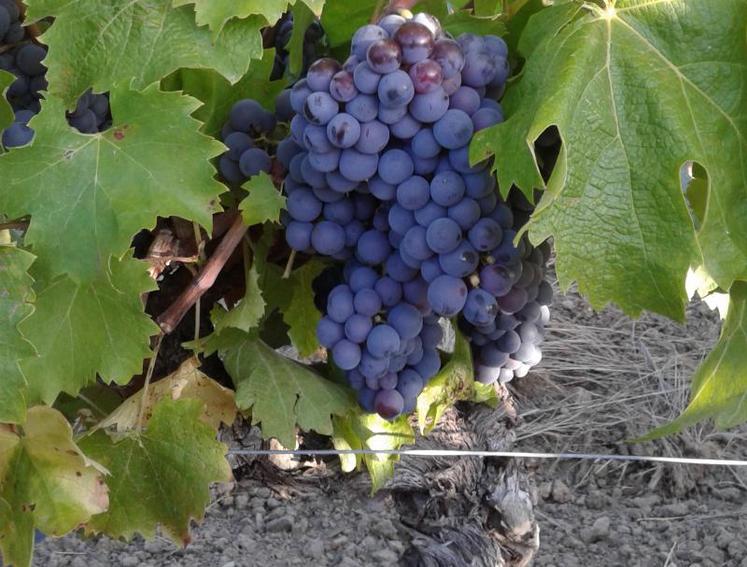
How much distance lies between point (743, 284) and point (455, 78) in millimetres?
321

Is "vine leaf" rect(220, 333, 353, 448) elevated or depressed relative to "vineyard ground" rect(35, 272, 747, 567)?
elevated

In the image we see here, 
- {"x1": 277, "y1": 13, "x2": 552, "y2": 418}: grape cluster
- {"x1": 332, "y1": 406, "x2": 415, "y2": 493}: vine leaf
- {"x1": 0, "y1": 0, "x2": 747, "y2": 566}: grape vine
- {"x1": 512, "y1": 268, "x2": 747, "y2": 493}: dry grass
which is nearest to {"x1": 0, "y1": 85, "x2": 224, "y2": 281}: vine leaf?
{"x1": 0, "y1": 0, "x2": 747, "y2": 566}: grape vine

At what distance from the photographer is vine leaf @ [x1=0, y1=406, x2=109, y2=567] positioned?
3.57 feet

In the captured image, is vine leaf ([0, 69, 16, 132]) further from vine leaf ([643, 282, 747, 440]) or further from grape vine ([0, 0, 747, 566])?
vine leaf ([643, 282, 747, 440])

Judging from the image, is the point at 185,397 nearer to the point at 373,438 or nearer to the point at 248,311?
the point at 248,311

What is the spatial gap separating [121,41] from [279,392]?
413mm

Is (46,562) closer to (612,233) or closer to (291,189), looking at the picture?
(291,189)

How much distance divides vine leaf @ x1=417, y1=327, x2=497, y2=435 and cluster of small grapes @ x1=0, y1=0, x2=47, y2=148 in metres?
0.54

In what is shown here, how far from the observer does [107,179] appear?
101 centimetres

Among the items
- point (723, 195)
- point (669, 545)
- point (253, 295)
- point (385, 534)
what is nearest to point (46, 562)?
point (385, 534)

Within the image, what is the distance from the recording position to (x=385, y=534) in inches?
107

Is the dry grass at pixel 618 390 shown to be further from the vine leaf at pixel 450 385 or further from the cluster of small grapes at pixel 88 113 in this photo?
the cluster of small grapes at pixel 88 113

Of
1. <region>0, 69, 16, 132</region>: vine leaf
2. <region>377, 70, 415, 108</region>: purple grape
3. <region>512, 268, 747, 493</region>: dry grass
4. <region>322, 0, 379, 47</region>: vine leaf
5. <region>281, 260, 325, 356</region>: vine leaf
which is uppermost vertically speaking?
<region>377, 70, 415, 108</region>: purple grape

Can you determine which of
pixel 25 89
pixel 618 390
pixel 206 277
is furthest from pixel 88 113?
pixel 618 390
